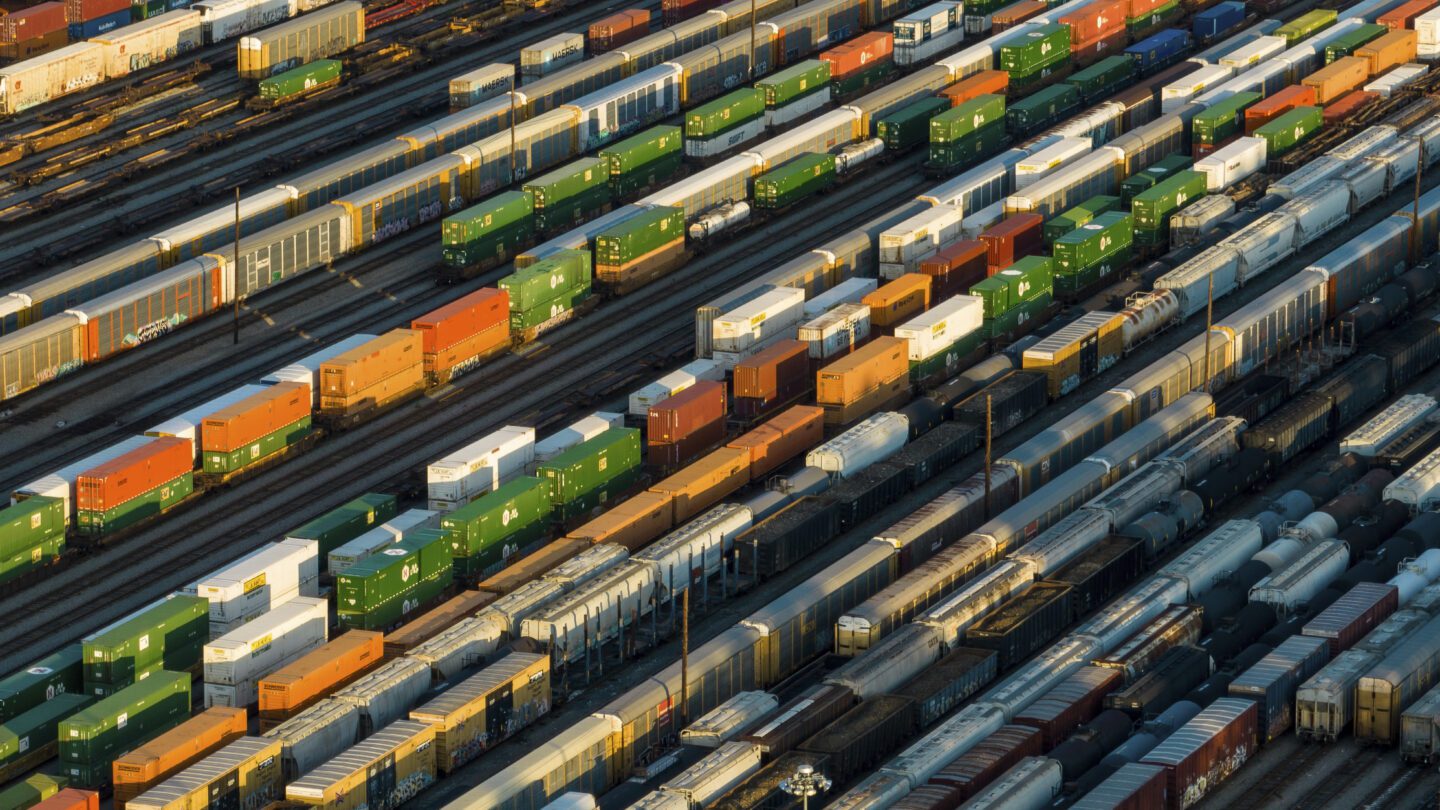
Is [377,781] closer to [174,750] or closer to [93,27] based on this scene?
[174,750]

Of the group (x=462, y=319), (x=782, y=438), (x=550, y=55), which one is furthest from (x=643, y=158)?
(x=782, y=438)

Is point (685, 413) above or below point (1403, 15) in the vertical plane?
above

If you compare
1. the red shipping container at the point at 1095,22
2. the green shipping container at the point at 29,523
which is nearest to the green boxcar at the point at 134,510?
the green shipping container at the point at 29,523

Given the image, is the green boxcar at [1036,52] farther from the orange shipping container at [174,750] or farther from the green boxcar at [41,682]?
the orange shipping container at [174,750]

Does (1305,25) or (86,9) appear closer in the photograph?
(86,9)

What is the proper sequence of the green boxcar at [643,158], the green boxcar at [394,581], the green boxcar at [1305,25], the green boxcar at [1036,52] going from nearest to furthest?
the green boxcar at [394,581]
the green boxcar at [643,158]
the green boxcar at [1036,52]
the green boxcar at [1305,25]

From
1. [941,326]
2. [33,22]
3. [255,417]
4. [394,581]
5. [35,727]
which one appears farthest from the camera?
[33,22]

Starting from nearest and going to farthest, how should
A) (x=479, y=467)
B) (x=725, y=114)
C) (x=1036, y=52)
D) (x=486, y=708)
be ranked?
(x=486, y=708), (x=479, y=467), (x=725, y=114), (x=1036, y=52)
